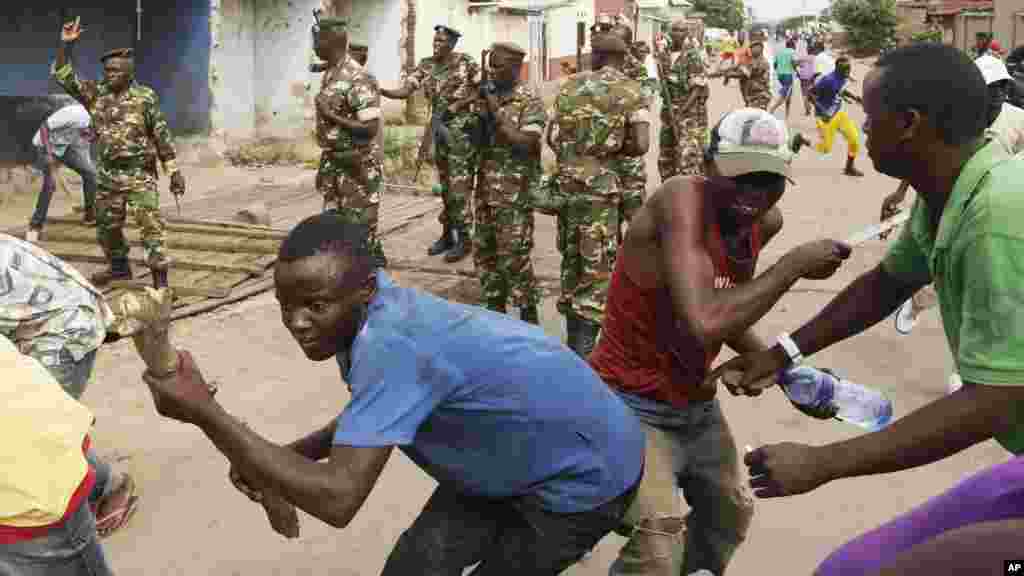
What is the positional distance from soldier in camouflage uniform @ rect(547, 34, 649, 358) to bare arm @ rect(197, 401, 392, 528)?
13.4ft

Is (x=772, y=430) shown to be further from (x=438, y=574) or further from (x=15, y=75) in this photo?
(x=15, y=75)

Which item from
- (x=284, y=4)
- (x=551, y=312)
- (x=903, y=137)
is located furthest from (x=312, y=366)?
(x=284, y=4)

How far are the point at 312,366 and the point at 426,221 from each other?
428cm

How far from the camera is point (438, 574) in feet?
8.36

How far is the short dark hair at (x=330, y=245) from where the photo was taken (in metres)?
2.23

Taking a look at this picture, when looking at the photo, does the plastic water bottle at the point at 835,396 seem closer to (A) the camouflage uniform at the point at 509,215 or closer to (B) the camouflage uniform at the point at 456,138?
(A) the camouflage uniform at the point at 509,215

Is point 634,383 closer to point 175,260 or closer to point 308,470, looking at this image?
point 308,470

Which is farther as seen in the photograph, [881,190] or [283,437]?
[881,190]

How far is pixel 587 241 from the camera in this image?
6293 millimetres

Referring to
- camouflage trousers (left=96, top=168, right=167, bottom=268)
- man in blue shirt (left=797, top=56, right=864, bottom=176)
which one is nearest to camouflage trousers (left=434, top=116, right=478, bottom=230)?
camouflage trousers (left=96, top=168, right=167, bottom=268)

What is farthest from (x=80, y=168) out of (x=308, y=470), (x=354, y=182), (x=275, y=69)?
(x=308, y=470)

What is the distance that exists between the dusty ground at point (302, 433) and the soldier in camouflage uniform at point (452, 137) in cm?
67

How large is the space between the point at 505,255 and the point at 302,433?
7.12 ft

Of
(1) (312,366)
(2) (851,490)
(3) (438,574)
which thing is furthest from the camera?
(1) (312,366)
